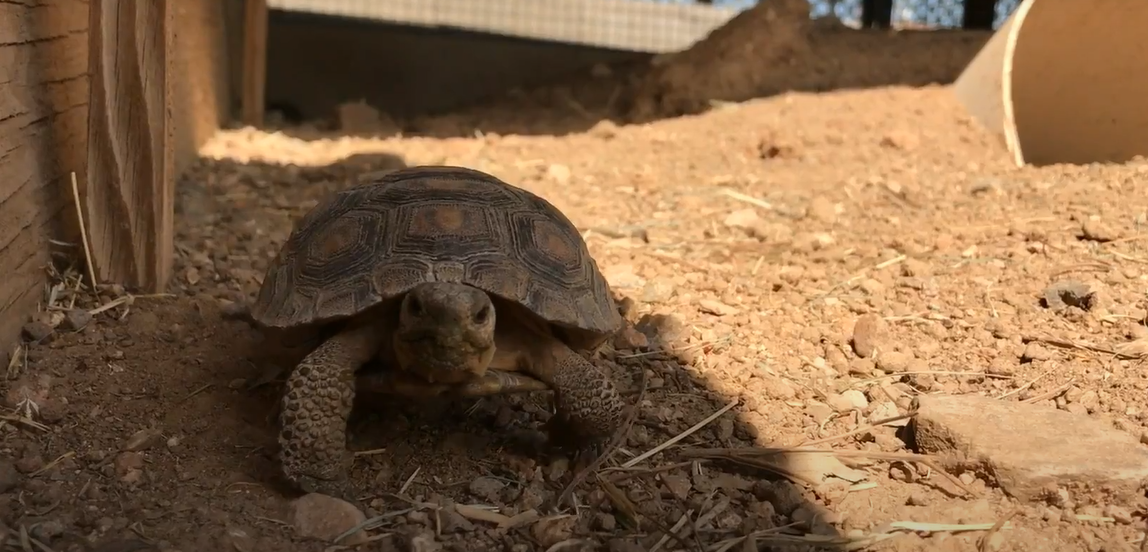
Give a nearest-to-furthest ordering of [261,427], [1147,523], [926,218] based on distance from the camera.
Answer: [1147,523]
[261,427]
[926,218]

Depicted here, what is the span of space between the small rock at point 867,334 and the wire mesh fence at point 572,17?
573 centimetres

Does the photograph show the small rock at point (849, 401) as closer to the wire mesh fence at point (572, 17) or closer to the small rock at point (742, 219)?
the small rock at point (742, 219)

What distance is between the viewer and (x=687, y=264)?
13.4 feet

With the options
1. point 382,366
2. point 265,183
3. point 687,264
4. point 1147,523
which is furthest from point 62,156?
point 1147,523

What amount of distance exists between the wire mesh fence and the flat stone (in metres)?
6.46

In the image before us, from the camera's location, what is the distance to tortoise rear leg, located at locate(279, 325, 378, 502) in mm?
2307

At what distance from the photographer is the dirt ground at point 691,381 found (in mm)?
2236

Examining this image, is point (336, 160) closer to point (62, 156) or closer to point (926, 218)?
point (62, 156)

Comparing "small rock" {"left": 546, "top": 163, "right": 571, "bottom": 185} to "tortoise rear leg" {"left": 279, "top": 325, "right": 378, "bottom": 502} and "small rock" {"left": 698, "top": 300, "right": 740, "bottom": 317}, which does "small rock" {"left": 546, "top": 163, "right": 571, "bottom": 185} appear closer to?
"small rock" {"left": 698, "top": 300, "right": 740, "bottom": 317}

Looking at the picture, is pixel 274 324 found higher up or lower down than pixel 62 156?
lower down

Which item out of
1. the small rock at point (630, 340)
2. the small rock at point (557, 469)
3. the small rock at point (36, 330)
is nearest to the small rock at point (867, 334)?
the small rock at point (630, 340)

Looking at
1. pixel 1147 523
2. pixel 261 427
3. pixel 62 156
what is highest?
pixel 62 156

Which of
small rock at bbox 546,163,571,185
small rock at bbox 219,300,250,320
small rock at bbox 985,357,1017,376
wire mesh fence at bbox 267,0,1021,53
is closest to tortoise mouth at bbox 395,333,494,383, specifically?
small rock at bbox 219,300,250,320

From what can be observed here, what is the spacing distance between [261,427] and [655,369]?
128cm
